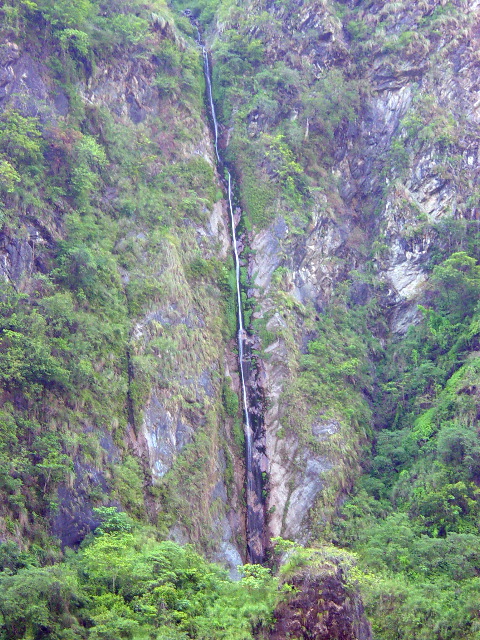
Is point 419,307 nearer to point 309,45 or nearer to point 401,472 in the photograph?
point 401,472

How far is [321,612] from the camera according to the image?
46.6 ft

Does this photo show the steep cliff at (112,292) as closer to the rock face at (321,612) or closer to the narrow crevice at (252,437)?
the narrow crevice at (252,437)

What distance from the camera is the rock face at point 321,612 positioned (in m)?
14.1

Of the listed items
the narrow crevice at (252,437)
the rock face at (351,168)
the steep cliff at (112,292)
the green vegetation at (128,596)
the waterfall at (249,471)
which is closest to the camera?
the green vegetation at (128,596)

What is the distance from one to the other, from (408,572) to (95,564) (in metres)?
8.49

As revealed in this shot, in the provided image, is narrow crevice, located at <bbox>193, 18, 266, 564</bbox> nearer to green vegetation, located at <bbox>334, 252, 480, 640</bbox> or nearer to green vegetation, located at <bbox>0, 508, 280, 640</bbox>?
green vegetation, located at <bbox>334, 252, 480, 640</bbox>

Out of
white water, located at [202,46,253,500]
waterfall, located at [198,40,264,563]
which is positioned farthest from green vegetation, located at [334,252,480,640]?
white water, located at [202,46,253,500]

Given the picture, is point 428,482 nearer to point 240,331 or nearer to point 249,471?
point 249,471

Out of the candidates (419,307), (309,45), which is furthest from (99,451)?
(309,45)

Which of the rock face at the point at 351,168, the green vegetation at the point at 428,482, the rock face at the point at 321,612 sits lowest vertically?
the rock face at the point at 321,612

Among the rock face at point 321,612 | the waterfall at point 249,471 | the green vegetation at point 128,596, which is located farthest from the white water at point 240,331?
the rock face at point 321,612

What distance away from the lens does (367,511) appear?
848 inches

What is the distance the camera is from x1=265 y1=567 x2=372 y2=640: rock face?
14.1 meters

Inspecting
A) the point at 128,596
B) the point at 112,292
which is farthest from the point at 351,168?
the point at 128,596
